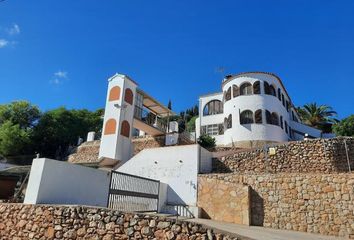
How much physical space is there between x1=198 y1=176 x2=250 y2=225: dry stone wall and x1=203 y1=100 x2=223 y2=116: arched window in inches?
604

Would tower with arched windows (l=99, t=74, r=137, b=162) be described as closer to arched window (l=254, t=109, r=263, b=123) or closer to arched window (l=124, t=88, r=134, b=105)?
arched window (l=124, t=88, r=134, b=105)

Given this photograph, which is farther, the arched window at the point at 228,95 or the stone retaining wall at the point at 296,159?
the arched window at the point at 228,95

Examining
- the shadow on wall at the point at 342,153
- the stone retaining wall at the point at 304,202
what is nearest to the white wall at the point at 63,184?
the stone retaining wall at the point at 304,202

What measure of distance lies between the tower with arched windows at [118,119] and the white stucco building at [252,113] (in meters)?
9.66

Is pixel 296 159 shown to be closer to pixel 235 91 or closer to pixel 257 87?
pixel 257 87

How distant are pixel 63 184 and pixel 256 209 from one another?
28.6 feet

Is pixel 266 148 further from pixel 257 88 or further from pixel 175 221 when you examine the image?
pixel 175 221

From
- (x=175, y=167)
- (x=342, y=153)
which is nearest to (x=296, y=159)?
(x=342, y=153)


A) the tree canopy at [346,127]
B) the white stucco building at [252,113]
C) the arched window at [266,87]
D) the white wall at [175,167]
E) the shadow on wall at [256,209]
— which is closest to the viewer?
the shadow on wall at [256,209]

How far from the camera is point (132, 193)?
1009cm

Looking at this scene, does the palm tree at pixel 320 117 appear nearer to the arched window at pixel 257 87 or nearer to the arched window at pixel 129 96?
the arched window at pixel 257 87

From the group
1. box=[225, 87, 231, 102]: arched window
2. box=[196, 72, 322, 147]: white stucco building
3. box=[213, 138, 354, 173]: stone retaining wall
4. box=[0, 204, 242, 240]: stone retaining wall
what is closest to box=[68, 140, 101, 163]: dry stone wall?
box=[196, 72, 322, 147]: white stucco building

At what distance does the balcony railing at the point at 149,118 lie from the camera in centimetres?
2201

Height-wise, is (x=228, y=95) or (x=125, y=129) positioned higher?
(x=228, y=95)
